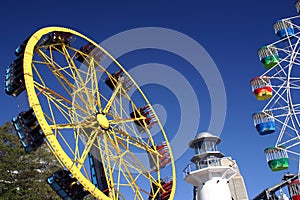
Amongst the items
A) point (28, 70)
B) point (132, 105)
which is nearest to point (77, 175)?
point (28, 70)

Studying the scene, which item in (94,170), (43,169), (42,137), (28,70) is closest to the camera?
(42,137)

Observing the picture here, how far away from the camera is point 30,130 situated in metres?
15.5

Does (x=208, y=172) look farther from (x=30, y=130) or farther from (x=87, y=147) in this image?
(x=30, y=130)

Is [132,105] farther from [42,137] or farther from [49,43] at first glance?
[42,137]

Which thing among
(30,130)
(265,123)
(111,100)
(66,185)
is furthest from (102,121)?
(265,123)

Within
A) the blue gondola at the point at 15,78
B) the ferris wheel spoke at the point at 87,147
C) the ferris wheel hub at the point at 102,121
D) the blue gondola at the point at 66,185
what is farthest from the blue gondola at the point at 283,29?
the blue gondola at the point at 15,78

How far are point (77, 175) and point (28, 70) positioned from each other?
5.27 m

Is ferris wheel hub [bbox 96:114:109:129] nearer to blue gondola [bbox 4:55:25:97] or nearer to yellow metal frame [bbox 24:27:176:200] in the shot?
yellow metal frame [bbox 24:27:176:200]

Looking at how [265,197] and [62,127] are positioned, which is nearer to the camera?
[62,127]

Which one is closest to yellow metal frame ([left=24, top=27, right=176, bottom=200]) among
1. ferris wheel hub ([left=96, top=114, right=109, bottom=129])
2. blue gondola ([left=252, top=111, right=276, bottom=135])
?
ferris wheel hub ([left=96, top=114, right=109, bottom=129])

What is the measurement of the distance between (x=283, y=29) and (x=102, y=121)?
40.0ft

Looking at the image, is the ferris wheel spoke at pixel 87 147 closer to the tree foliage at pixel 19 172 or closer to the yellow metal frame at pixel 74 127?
the yellow metal frame at pixel 74 127

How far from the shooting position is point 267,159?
20422mm

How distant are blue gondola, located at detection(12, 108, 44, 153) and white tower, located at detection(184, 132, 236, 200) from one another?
9598mm
